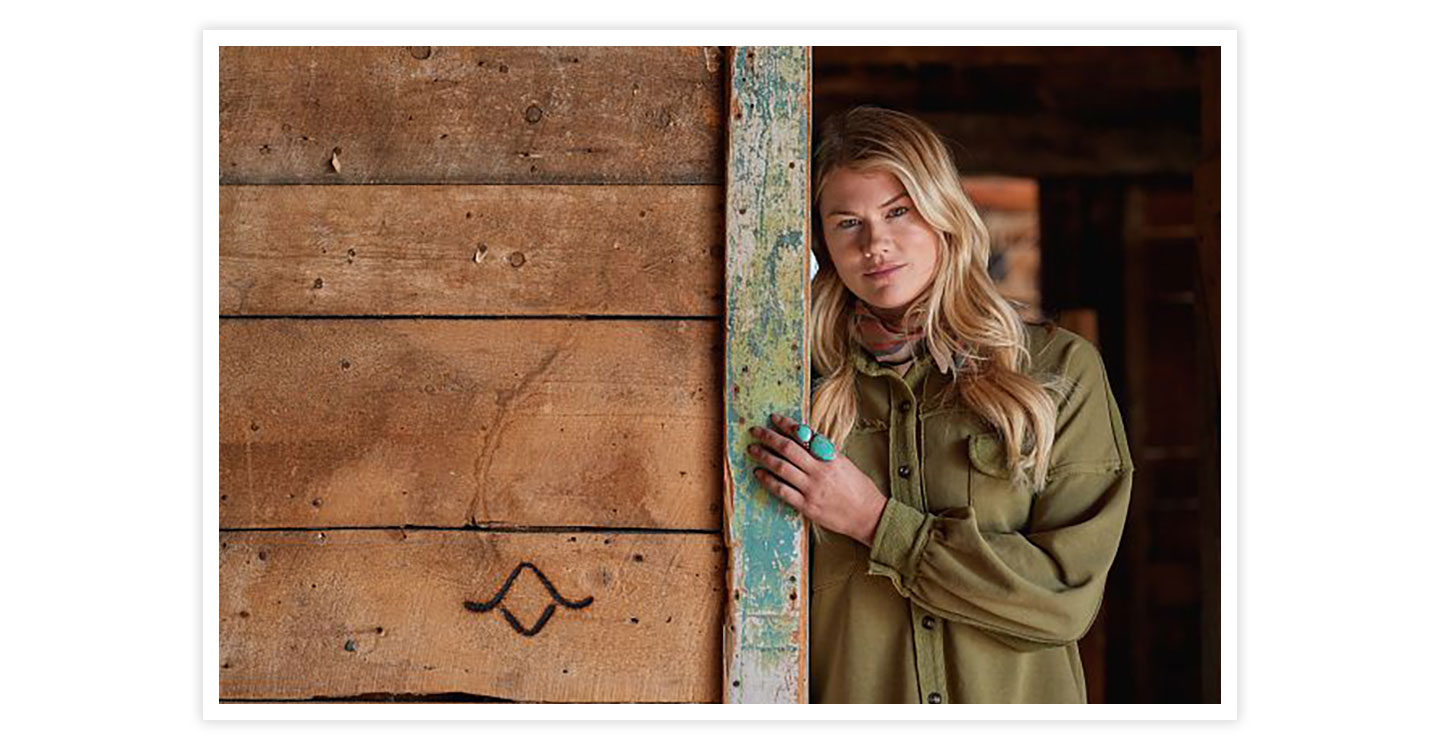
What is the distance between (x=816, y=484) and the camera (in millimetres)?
1564

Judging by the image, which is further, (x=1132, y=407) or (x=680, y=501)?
(x=1132, y=407)

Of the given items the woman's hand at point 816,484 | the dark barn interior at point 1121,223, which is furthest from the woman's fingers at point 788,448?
the dark barn interior at point 1121,223

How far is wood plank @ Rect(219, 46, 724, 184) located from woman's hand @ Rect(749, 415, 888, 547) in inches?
13.1

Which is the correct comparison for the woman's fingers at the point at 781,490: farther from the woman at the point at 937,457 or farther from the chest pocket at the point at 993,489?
the chest pocket at the point at 993,489

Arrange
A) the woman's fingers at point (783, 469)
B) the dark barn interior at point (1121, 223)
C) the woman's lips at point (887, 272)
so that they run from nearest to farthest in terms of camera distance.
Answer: the woman's fingers at point (783, 469), the woman's lips at point (887, 272), the dark barn interior at point (1121, 223)

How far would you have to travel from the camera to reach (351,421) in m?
1.60

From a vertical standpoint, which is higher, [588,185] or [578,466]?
[588,185]

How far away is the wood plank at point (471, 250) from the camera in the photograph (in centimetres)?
158

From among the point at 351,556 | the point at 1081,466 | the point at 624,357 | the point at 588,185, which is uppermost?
the point at 588,185

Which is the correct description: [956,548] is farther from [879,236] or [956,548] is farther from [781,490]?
[879,236]

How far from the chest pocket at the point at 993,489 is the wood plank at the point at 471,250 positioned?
39cm
